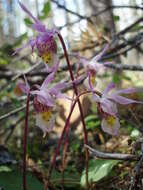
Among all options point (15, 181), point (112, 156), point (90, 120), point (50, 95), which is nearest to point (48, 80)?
point (50, 95)

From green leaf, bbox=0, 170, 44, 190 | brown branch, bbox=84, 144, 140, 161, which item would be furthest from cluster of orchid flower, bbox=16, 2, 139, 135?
green leaf, bbox=0, 170, 44, 190

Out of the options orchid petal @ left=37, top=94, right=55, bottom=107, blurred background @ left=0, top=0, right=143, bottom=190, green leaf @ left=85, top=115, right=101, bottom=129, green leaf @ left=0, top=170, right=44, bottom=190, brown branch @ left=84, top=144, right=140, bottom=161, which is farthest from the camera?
green leaf @ left=85, top=115, right=101, bottom=129

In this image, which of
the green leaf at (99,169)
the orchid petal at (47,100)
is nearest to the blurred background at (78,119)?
the green leaf at (99,169)

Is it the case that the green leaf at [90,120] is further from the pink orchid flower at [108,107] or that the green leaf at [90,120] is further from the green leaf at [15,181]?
the pink orchid flower at [108,107]

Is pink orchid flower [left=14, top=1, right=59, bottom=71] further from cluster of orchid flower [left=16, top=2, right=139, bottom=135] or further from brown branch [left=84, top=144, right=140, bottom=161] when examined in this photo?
brown branch [left=84, top=144, right=140, bottom=161]

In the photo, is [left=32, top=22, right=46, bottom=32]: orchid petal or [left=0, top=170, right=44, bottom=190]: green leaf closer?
[left=32, top=22, right=46, bottom=32]: orchid petal

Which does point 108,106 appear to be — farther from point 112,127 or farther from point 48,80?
point 48,80

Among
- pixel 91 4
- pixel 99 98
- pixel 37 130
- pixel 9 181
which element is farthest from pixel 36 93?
pixel 91 4

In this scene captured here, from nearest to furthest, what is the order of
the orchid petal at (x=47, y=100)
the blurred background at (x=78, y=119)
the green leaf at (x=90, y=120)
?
the orchid petal at (x=47, y=100) → the blurred background at (x=78, y=119) → the green leaf at (x=90, y=120)
